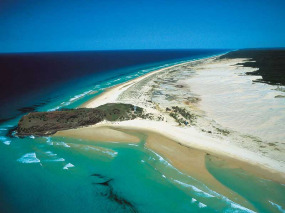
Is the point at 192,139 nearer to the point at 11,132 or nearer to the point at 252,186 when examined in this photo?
the point at 252,186

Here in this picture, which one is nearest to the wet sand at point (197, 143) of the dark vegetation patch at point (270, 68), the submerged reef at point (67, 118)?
the submerged reef at point (67, 118)

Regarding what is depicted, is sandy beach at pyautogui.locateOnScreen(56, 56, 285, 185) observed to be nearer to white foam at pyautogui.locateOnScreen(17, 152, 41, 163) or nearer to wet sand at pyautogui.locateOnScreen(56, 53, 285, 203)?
wet sand at pyautogui.locateOnScreen(56, 53, 285, 203)

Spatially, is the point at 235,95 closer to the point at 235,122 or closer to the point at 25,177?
the point at 235,122

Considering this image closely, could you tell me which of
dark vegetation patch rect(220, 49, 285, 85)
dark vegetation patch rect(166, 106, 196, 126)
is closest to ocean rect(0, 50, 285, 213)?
dark vegetation patch rect(166, 106, 196, 126)

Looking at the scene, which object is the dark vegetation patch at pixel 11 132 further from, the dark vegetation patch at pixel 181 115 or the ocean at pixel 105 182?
the dark vegetation patch at pixel 181 115

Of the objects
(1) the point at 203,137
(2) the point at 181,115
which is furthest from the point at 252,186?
(2) the point at 181,115

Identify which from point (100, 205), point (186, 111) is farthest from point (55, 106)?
point (100, 205)
